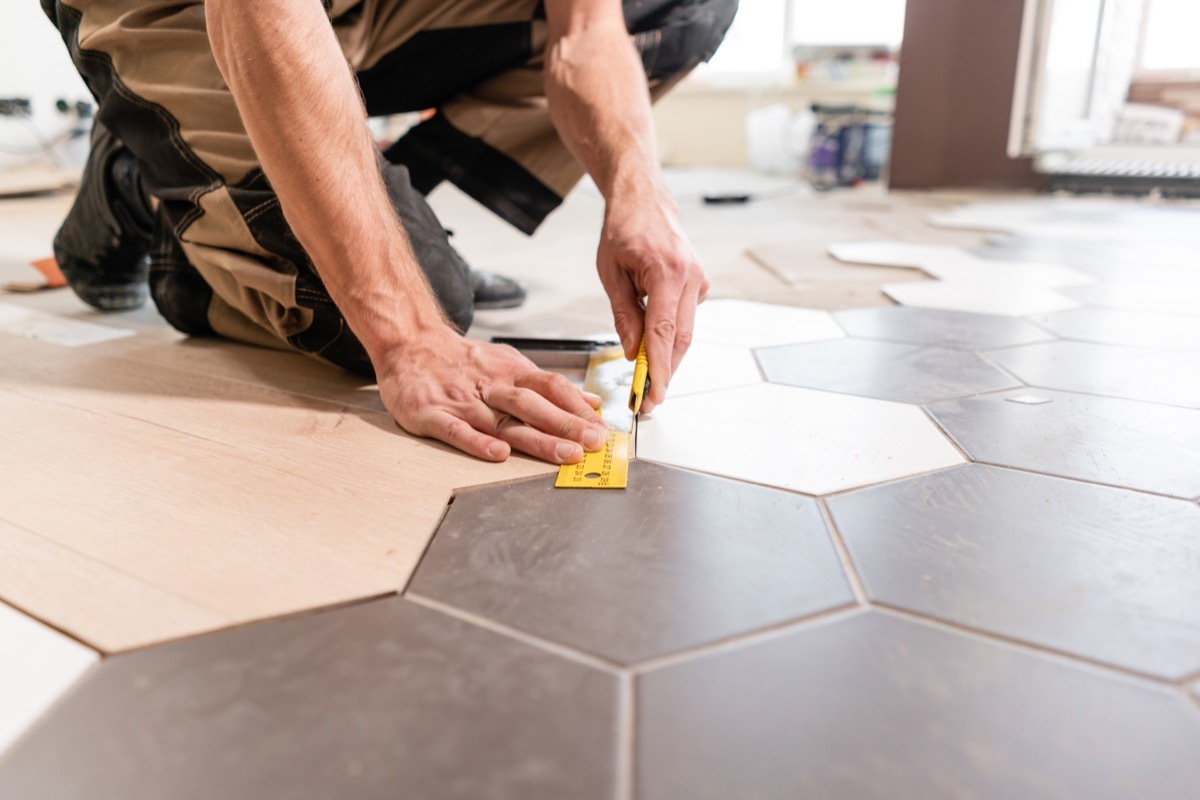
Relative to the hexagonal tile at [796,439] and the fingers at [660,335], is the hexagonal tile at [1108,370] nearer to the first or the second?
the hexagonal tile at [796,439]

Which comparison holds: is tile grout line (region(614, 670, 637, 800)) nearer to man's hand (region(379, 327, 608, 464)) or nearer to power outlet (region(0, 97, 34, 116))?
man's hand (region(379, 327, 608, 464))

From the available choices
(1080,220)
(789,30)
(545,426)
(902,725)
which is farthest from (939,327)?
(789,30)

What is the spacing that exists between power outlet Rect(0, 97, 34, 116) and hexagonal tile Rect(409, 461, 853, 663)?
441cm

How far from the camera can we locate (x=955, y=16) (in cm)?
338

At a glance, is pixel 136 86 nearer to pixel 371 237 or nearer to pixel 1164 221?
pixel 371 237

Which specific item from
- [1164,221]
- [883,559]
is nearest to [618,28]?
[883,559]

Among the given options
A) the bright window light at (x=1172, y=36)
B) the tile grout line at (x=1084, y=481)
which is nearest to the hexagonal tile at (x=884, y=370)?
the tile grout line at (x=1084, y=481)

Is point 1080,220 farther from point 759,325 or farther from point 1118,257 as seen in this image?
point 759,325

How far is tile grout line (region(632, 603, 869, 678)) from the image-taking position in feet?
1.85

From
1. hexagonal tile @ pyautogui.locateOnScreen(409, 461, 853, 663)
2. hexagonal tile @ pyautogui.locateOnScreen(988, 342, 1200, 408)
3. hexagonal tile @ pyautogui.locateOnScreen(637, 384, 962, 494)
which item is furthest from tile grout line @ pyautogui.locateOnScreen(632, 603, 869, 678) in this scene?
hexagonal tile @ pyautogui.locateOnScreen(988, 342, 1200, 408)

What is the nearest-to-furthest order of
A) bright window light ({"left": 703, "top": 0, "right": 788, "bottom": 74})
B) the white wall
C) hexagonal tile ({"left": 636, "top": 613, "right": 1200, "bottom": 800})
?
hexagonal tile ({"left": 636, "top": 613, "right": 1200, "bottom": 800}) → the white wall → bright window light ({"left": 703, "top": 0, "right": 788, "bottom": 74})

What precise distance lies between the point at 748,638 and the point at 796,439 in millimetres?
394

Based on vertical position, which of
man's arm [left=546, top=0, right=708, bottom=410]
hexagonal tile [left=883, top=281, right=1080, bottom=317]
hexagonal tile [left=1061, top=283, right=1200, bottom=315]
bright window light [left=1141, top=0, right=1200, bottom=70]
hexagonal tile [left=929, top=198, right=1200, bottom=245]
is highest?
bright window light [left=1141, top=0, right=1200, bottom=70]

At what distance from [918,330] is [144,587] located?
123 centimetres
